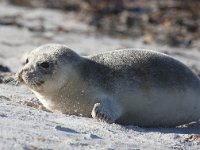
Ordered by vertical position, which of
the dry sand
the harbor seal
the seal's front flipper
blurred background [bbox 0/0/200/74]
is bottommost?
the dry sand

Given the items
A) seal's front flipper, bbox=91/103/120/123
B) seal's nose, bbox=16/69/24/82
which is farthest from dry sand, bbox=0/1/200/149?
seal's nose, bbox=16/69/24/82

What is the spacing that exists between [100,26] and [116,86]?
23.1ft

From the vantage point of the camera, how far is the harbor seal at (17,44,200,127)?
14.4 ft

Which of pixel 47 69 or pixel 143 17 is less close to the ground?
pixel 143 17

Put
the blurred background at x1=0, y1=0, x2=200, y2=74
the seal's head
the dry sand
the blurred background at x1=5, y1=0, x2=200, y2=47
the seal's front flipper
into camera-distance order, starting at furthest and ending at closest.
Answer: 1. the blurred background at x1=5, y1=0, x2=200, y2=47
2. the blurred background at x1=0, y1=0, x2=200, y2=74
3. the seal's head
4. the seal's front flipper
5. the dry sand

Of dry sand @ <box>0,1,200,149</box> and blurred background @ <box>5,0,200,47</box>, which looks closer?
dry sand @ <box>0,1,200,149</box>

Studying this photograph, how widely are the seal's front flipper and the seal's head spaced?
0.35 metres

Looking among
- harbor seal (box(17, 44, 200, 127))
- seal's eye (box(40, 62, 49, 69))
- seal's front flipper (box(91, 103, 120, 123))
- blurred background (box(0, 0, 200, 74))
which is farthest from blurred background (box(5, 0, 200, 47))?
seal's front flipper (box(91, 103, 120, 123))

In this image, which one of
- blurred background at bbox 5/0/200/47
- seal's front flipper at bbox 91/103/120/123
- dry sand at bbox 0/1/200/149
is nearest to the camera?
dry sand at bbox 0/1/200/149

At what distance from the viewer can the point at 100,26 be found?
11398mm

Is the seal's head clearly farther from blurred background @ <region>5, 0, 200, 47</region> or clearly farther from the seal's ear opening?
blurred background @ <region>5, 0, 200, 47</region>

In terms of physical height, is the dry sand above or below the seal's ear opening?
below

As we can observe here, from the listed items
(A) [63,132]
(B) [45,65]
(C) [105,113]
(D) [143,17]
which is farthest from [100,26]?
(A) [63,132]

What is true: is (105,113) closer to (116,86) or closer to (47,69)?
(116,86)
